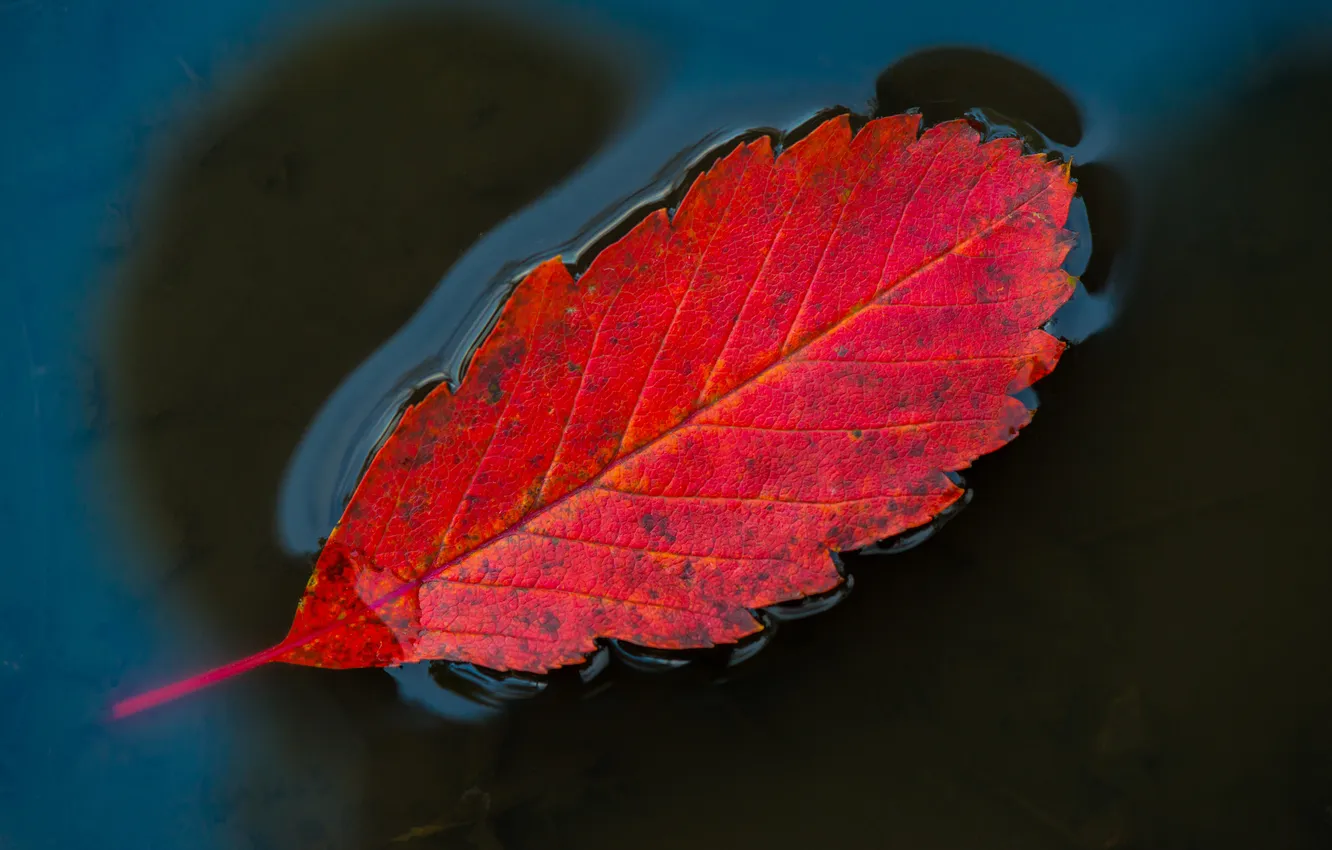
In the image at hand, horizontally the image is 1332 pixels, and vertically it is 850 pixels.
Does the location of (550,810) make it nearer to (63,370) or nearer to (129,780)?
(129,780)

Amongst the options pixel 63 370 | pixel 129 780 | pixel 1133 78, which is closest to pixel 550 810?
pixel 129 780

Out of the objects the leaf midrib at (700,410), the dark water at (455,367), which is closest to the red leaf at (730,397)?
the leaf midrib at (700,410)

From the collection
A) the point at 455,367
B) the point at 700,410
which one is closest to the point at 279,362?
the point at 455,367

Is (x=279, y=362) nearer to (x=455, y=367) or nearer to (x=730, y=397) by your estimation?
(x=455, y=367)

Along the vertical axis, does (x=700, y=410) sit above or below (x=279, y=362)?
above

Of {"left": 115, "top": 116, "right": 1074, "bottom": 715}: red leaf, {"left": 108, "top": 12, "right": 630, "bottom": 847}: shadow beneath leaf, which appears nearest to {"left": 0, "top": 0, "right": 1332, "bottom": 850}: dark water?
{"left": 108, "top": 12, "right": 630, "bottom": 847}: shadow beneath leaf

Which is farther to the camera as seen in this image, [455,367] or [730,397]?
[455,367]

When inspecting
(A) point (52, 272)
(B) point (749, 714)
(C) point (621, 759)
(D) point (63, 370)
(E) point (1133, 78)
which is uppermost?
(E) point (1133, 78)
